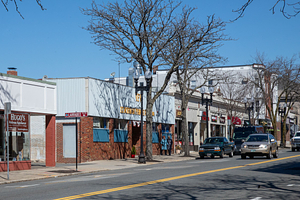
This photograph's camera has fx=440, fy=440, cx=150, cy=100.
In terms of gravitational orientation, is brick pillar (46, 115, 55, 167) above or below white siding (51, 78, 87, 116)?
below

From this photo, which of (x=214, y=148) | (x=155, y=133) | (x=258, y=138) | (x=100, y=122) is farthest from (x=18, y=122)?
(x=155, y=133)

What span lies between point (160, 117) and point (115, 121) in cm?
806

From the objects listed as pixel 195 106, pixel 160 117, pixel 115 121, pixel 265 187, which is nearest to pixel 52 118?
pixel 115 121

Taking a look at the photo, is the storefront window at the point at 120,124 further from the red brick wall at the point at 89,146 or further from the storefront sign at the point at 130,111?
the red brick wall at the point at 89,146

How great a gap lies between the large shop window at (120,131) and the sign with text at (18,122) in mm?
→ 11354

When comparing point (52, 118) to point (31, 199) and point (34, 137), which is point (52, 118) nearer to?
point (34, 137)

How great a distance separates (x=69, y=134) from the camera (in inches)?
1185

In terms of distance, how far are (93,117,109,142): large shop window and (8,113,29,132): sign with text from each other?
27.9ft

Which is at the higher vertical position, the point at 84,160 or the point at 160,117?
the point at 160,117

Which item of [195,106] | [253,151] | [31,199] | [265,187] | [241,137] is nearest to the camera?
[31,199]

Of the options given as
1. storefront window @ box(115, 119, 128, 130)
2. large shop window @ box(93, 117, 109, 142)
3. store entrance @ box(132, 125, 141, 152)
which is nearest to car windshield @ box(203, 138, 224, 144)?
store entrance @ box(132, 125, 141, 152)

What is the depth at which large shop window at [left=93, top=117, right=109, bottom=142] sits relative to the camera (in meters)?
31.0

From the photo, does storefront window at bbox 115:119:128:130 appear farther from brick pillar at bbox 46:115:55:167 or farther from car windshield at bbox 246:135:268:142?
car windshield at bbox 246:135:268:142

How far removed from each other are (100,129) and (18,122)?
986cm
